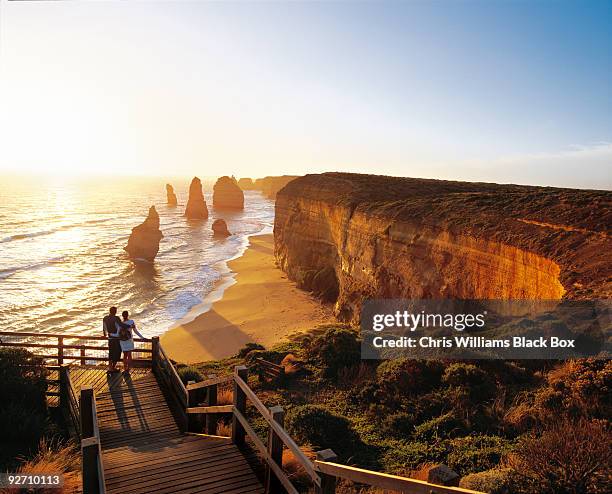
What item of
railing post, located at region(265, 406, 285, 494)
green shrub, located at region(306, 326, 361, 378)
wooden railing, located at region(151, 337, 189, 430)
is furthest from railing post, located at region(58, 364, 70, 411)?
railing post, located at region(265, 406, 285, 494)

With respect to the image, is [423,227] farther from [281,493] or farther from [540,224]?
[281,493]

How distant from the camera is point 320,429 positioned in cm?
852

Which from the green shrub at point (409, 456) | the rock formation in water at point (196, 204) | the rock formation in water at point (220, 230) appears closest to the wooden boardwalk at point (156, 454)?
the green shrub at point (409, 456)

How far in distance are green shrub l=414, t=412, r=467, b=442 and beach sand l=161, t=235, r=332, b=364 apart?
51.0 ft

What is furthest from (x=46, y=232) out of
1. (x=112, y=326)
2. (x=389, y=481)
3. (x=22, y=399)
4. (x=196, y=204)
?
(x=389, y=481)

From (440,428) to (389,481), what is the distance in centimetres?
509

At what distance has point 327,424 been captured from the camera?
864 cm

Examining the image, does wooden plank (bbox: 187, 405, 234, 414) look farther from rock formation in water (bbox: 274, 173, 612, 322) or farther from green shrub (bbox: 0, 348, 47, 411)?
rock formation in water (bbox: 274, 173, 612, 322)

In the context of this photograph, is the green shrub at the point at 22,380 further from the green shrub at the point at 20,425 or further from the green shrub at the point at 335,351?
the green shrub at the point at 335,351

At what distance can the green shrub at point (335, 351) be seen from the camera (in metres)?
12.8

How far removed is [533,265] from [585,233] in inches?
89.5

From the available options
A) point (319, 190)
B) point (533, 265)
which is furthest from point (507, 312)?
point (319, 190)

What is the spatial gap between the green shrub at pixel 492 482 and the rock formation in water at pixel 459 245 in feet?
25.6

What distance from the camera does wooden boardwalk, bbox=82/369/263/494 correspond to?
5719 mm
